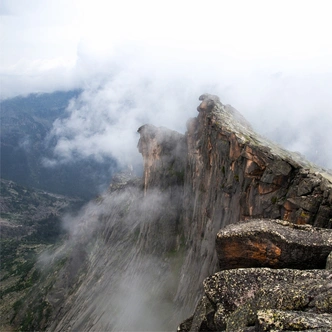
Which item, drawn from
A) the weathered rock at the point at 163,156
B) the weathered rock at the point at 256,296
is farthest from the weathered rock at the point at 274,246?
the weathered rock at the point at 163,156

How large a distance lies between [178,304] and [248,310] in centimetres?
A: 8051

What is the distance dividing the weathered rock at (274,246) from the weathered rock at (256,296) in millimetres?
6099

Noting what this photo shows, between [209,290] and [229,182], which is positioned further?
[229,182]

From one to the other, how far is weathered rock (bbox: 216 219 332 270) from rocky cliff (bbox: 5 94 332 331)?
0.16 m

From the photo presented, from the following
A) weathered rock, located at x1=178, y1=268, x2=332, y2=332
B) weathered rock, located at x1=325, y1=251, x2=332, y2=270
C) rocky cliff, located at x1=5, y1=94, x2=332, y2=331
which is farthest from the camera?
rocky cliff, located at x1=5, y1=94, x2=332, y2=331

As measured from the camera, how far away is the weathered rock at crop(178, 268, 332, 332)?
2348cm

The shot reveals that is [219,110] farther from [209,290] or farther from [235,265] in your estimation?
[209,290]

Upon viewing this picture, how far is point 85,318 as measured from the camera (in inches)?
5399

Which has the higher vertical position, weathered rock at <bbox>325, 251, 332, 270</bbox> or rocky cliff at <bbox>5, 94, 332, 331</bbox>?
weathered rock at <bbox>325, 251, 332, 270</bbox>

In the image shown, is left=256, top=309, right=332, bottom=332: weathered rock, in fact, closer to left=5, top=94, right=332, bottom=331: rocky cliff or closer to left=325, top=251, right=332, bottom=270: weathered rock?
left=5, top=94, right=332, bottom=331: rocky cliff

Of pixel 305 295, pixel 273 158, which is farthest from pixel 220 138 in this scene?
pixel 305 295

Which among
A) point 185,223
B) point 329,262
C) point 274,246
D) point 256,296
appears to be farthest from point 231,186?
point 256,296

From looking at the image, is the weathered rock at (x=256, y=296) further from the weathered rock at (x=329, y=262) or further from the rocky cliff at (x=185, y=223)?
the weathered rock at (x=329, y=262)

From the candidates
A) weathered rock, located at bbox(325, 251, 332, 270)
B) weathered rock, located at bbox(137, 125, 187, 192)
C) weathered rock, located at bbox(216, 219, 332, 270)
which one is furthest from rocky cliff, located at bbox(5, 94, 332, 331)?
weathered rock, located at bbox(325, 251, 332, 270)
